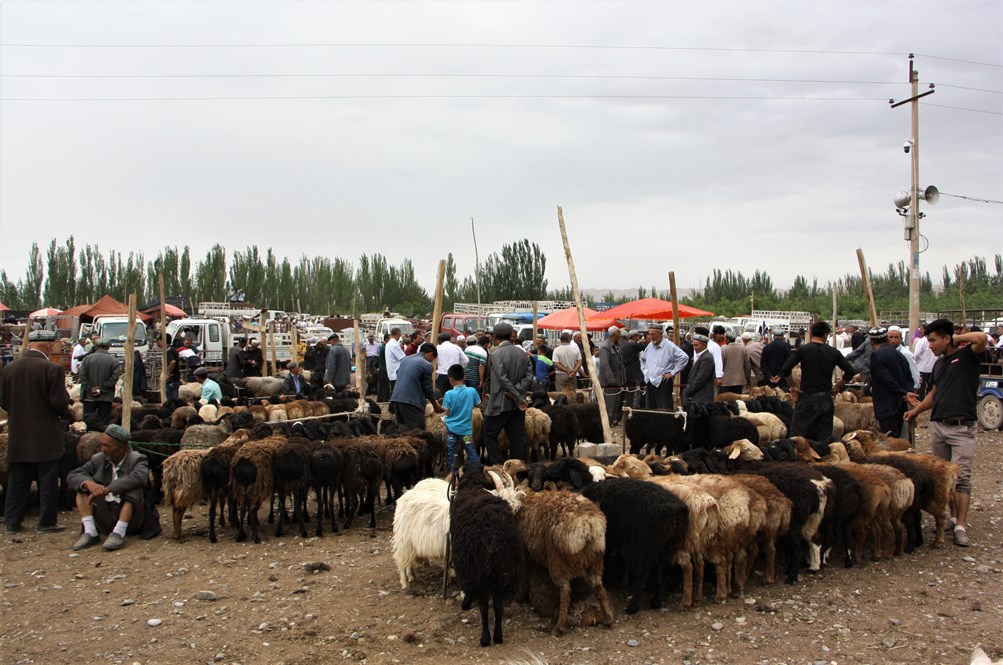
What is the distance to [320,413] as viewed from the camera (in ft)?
38.7

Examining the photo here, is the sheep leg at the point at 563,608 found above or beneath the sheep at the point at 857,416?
beneath

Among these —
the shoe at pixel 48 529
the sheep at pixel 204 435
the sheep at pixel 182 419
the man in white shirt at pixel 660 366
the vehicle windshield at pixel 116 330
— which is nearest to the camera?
the shoe at pixel 48 529

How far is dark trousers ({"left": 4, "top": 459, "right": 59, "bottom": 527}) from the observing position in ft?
24.2

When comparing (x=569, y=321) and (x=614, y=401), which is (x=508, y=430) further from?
(x=569, y=321)

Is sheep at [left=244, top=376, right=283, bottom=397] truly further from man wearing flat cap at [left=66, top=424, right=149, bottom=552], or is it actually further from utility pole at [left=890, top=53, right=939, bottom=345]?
utility pole at [left=890, top=53, right=939, bottom=345]

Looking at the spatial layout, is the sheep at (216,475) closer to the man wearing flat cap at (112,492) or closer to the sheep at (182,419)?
the man wearing flat cap at (112,492)

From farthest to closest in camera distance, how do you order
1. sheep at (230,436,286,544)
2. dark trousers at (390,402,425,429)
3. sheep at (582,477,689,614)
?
dark trousers at (390,402,425,429) → sheep at (230,436,286,544) → sheep at (582,477,689,614)

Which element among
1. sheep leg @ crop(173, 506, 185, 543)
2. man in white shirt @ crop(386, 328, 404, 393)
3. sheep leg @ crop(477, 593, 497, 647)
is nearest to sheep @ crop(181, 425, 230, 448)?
sheep leg @ crop(173, 506, 185, 543)

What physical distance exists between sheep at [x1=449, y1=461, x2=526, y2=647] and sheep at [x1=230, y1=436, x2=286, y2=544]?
2896 mm

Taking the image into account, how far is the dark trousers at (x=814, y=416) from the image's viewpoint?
7914 millimetres

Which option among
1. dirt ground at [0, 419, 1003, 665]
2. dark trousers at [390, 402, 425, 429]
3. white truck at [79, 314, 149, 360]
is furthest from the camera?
white truck at [79, 314, 149, 360]

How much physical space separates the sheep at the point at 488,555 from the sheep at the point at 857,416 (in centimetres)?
814

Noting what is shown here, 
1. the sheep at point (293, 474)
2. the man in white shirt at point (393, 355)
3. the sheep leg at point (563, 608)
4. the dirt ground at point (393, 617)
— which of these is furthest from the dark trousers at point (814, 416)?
the man in white shirt at point (393, 355)

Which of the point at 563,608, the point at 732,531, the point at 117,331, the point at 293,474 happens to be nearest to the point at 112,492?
the point at 293,474
